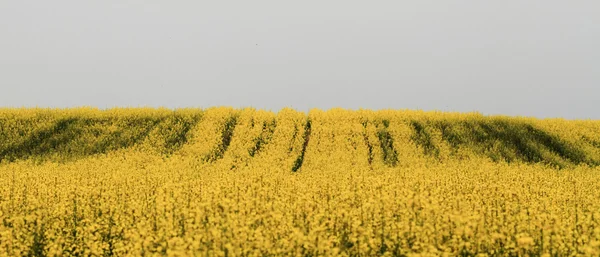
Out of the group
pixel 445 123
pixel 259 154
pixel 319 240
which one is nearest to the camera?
pixel 319 240

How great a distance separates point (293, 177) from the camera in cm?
Answer: 2559

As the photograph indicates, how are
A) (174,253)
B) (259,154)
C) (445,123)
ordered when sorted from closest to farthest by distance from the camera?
(174,253)
(259,154)
(445,123)

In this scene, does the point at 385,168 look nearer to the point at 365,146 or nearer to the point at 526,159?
the point at 365,146

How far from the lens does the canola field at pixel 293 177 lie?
14.1m

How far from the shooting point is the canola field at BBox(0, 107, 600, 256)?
14117mm

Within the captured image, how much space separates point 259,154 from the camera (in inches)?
1596

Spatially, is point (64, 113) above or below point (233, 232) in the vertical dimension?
above

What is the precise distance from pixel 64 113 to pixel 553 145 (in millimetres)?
43314

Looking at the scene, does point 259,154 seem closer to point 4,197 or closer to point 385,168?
point 385,168

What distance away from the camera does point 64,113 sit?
49.9 meters

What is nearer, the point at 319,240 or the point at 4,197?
the point at 319,240

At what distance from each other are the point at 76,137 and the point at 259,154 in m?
16.2

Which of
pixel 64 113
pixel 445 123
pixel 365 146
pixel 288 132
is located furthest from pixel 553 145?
pixel 64 113

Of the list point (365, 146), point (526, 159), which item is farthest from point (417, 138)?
point (526, 159)
